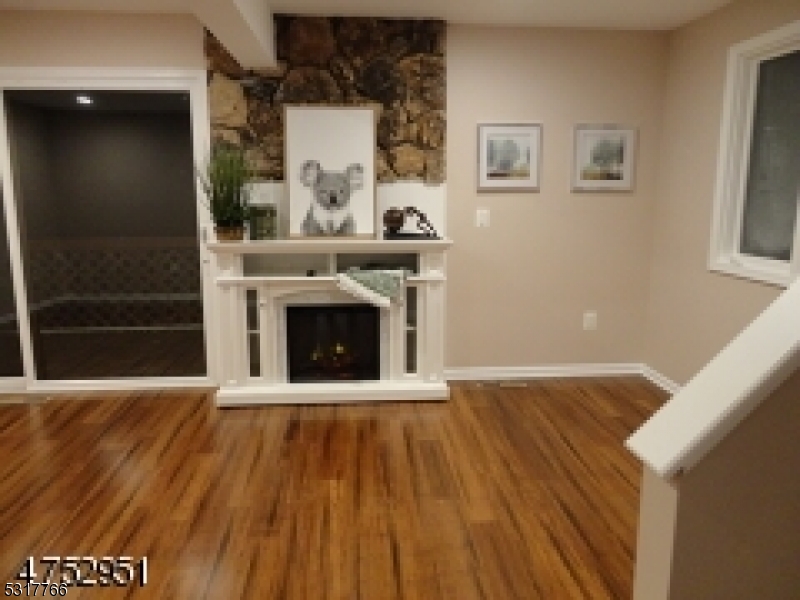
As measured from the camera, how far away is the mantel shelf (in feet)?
10.9

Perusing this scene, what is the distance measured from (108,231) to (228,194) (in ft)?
6.51

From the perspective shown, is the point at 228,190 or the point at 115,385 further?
the point at 115,385

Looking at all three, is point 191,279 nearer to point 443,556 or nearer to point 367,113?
point 367,113

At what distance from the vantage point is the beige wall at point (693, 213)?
3.11 metres

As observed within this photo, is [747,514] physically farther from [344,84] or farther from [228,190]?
[344,84]

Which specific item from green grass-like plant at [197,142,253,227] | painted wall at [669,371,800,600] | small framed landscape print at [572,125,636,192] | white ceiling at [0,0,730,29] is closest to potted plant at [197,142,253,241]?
green grass-like plant at [197,142,253,227]

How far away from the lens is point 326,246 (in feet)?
11.0

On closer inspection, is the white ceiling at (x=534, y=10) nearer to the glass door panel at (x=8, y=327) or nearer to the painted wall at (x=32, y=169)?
the painted wall at (x=32, y=169)

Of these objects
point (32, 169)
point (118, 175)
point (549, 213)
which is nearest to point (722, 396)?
point (549, 213)

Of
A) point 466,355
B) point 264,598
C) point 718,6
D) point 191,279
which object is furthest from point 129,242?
point 718,6

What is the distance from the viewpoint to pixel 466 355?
13.1 ft

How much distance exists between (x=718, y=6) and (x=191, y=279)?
13.0ft

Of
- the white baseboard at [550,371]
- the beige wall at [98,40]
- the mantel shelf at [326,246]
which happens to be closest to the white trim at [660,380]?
the white baseboard at [550,371]

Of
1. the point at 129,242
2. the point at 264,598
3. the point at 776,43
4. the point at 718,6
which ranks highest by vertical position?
the point at 718,6
